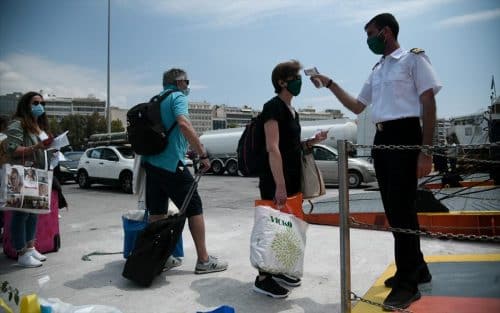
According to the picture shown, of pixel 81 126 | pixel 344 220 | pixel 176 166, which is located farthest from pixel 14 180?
pixel 81 126

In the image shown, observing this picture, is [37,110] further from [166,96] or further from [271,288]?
[271,288]

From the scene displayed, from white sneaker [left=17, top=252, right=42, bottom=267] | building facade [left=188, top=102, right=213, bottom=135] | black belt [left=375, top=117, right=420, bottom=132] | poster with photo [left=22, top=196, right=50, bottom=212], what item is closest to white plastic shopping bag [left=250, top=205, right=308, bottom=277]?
black belt [left=375, top=117, right=420, bottom=132]

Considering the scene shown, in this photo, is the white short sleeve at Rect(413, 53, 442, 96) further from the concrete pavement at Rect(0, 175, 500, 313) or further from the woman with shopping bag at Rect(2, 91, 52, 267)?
the woman with shopping bag at Rect(2, 91, 52, 267)

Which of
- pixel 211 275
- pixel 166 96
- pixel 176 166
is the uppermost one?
pixel 166 96

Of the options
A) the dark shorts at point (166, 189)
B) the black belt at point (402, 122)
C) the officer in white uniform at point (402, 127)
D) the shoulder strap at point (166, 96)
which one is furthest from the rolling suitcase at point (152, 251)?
the black belt at point (402, 122)

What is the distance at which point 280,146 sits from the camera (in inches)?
124

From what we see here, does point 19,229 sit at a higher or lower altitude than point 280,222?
lower

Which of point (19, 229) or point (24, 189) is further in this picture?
point (19, 229)

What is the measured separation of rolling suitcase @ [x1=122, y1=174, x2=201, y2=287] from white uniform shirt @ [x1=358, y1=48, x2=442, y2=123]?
1.90 meters

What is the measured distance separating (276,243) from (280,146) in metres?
0.75

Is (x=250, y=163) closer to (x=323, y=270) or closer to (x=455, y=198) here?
(x=323, y=270)

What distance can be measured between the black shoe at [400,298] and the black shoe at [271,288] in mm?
761

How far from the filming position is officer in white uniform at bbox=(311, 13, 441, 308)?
2.64 metres

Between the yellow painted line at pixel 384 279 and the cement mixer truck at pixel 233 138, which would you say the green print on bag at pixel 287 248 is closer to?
the yellow painted line at pixel 384 279
